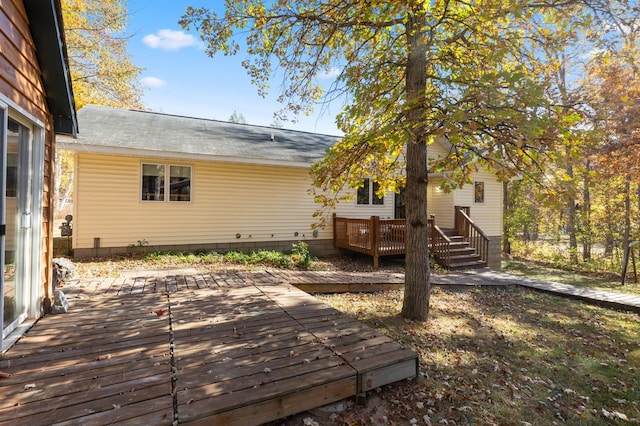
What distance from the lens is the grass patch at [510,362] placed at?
2555mm

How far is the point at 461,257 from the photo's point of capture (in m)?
9.95

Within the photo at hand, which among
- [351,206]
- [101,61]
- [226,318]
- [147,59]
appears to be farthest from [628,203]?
[101,61]

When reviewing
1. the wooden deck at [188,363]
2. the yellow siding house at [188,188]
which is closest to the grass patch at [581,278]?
the yellow siding house at [188,188]

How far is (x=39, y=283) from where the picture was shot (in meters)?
3.37

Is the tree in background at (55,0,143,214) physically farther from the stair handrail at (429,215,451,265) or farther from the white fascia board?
the stair handrail at (429,215,451,265)

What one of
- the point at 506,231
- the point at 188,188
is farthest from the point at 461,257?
the point at 506,231

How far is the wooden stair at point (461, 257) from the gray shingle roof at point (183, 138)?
17.4 feet

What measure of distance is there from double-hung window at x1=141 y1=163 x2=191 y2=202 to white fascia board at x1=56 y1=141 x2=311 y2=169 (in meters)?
0.76

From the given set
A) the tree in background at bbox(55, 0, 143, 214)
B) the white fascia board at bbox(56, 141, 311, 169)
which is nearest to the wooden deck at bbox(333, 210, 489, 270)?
the white fascia board at bbox(56, 141, 311, 169)

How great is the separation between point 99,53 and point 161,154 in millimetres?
9438

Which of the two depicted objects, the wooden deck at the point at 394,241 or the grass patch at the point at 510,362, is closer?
the grass patch at the point at 510,362

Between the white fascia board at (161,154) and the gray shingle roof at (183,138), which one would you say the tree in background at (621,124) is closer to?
the gray shingle roof at (183,138)

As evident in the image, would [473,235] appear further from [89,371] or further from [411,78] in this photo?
[89,371]

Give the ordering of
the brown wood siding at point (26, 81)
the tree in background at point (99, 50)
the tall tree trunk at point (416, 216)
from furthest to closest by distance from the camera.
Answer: the tree in background at point (99, 50)
the tall tree trunk at point (416, 216)
the brown wood siding at point (26, 81)
